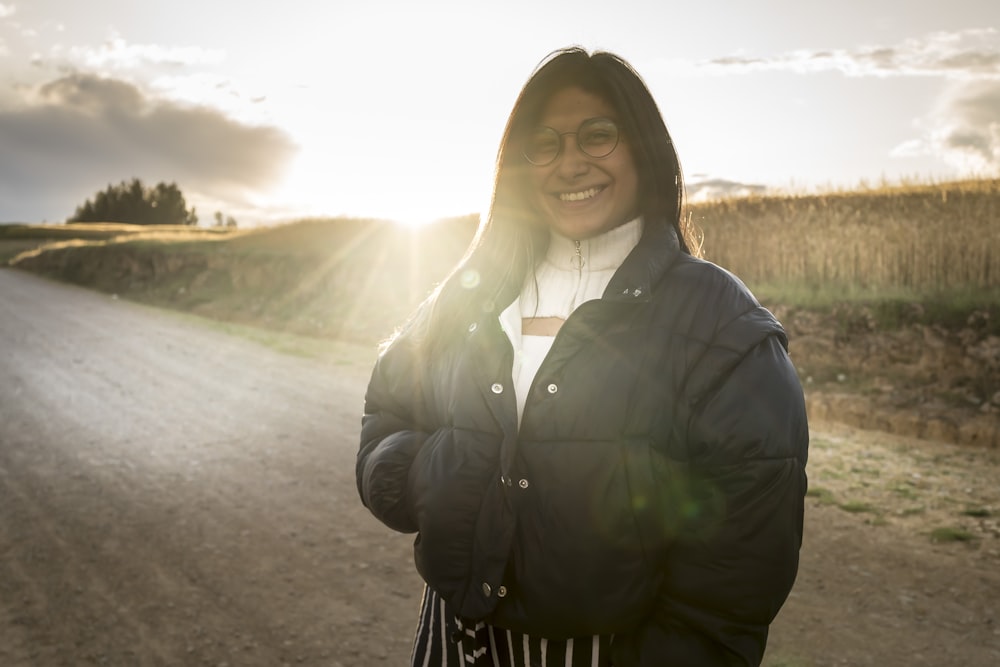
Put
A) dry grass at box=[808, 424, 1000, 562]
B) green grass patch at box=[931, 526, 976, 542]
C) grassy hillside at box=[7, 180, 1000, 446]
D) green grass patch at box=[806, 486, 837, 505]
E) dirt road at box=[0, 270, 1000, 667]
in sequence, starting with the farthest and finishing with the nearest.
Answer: grassy hillside at box=[7, 180, 1000, 446], green grass patch at box=[806, 486, 837, 505], dry grass at box=[808, 424, 1000, 562], green grass patch at box=[931, 526, 976, 542], dirt road at box=[0, 270, 1000, 667]

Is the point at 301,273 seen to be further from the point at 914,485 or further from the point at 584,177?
the point at 584,177

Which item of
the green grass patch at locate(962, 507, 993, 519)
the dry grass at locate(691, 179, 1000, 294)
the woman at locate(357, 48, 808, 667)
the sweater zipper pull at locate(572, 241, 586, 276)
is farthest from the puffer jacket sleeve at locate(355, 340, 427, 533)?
the dry grass at locate(691, 179, 1000, 294)

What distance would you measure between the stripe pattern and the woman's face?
974 millimetres

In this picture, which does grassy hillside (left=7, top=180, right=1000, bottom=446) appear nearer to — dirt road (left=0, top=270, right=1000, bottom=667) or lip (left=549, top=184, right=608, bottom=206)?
dirt road (left=0, top=270, right=1000, bottom=667)

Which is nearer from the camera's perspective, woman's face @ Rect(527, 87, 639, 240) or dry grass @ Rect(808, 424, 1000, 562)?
woman's face @ Rect(527, 87, 639, 240)

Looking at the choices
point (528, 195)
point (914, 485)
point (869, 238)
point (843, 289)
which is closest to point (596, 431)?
point (528, 195)

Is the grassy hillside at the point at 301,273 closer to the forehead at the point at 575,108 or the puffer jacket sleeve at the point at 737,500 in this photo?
the forehead at the point at 575,108

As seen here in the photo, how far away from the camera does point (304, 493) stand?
18.0 feet

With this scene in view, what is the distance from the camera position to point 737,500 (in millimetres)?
1547

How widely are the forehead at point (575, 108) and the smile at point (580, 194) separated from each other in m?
0.16

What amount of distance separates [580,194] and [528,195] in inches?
7.6

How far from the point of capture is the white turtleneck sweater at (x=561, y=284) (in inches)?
72.5

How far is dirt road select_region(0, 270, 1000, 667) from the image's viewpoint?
353 centimetres

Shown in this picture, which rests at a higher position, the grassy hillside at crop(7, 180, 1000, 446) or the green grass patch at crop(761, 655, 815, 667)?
the grassy hillside at crop(7, 180, 1000, 446)
